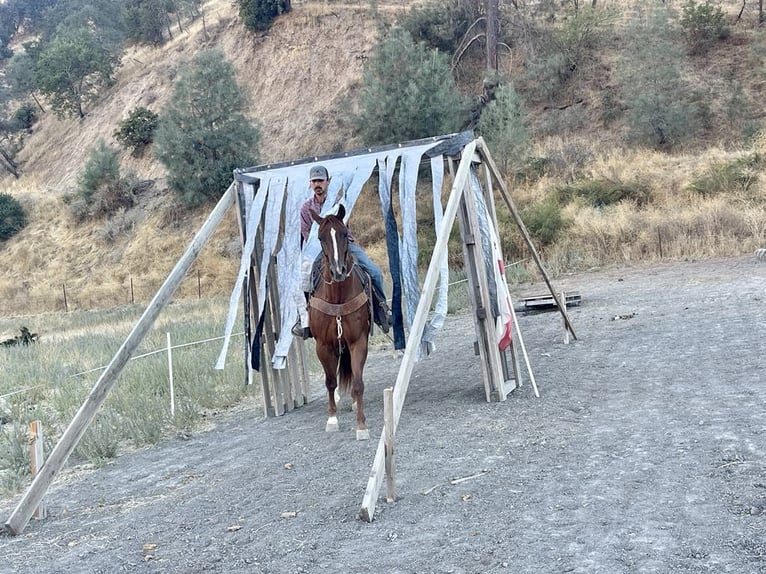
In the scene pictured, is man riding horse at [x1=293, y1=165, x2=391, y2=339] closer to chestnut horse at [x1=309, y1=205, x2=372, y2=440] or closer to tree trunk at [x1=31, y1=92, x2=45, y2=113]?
A: chestnut horse at [x1=309, y1=205, x2=372, y2=440]

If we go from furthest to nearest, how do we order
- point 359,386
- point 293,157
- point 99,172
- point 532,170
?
1. point 99,172
2. point 293,157
3. point 532,170
4. point 359,386

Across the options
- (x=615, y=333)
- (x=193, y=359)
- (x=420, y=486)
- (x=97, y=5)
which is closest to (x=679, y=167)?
(x=615, y=333)

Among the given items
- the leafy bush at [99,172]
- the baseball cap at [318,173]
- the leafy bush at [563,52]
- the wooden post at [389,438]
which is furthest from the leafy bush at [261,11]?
the wooden post at [389,438]

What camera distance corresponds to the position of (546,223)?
2708 centimetres

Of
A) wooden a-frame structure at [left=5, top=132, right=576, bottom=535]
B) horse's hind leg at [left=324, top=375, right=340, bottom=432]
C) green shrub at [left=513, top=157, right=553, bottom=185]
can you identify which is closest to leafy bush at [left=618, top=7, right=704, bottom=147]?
green shrub at [left=513, top=157, right=553, bottom=185]

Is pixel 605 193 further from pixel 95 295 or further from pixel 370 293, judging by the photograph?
pixel 95 295

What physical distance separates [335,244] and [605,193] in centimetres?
2397

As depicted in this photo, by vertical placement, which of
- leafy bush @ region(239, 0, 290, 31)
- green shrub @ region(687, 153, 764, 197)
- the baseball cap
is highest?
leafy bush @ region(239, 0, 290, 31)

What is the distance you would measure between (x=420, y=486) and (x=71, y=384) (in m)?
8.46

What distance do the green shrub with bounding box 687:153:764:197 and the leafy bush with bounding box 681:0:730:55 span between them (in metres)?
14.1

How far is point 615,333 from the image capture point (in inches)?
508

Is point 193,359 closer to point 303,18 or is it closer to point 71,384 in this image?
point 71,384

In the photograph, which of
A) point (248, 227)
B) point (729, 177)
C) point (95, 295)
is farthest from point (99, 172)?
point (248, 227)

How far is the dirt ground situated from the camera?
4.70 meters
